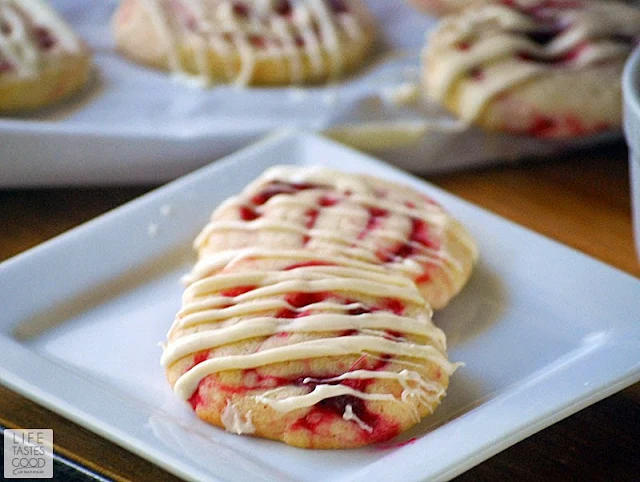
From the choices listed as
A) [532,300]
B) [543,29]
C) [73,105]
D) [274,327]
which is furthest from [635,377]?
[73,105]

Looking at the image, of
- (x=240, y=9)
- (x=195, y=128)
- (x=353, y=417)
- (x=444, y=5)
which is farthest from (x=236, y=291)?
(x=444, y=5)

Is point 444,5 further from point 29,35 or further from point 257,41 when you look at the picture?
point 29,35

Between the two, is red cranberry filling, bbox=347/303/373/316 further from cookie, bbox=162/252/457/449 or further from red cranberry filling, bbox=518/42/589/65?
red cranberry filling, bbox=518/42/589/65

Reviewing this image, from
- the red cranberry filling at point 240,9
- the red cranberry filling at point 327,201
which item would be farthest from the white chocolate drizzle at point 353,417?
the red cranberry filling at point 240,9

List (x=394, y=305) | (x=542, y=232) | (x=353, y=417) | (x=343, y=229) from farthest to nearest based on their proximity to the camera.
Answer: (x=542, y=232) < (x=343, y=229) < (x=394, y=305) < (x=353, y=417)

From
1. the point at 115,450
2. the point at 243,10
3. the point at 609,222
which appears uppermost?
the point at 243,10

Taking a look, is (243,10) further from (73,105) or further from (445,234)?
(445,234)
